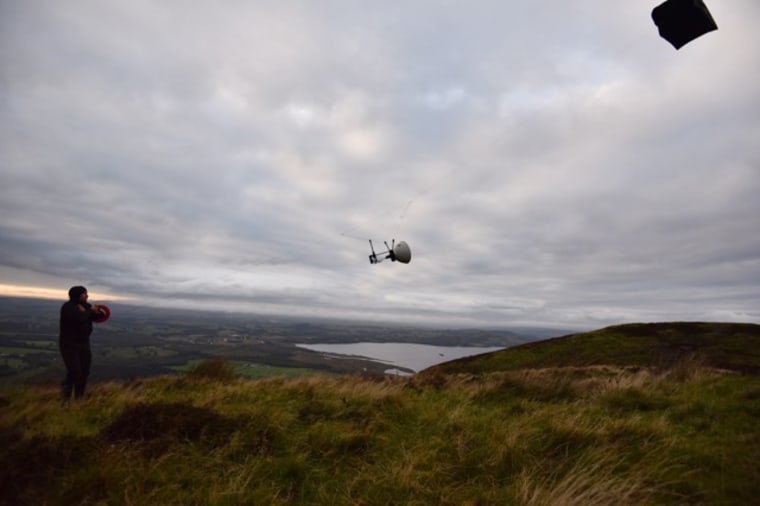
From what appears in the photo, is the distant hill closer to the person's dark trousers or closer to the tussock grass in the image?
the tussock grass

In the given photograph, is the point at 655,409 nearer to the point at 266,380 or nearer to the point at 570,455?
the point at 570,455

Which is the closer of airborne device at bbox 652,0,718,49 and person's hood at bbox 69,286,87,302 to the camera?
airborne device at bbox 652,0,718,49

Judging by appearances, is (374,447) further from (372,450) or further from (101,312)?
(101,312)

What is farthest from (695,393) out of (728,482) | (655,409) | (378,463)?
(378,463)

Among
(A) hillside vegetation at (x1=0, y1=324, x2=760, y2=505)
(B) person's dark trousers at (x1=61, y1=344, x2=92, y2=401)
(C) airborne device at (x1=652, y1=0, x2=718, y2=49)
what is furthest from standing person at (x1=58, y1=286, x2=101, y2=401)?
(C) airborne device at (x1=652, y1=0, x2=718, y2=49)

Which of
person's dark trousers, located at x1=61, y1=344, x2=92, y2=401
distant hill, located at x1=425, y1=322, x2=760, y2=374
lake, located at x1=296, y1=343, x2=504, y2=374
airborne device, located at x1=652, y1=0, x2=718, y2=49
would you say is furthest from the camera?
lake, located at x1=296, y1=343, x2=504, y2=374

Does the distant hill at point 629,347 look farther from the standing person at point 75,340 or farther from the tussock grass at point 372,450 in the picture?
the standing person at point 75,340
